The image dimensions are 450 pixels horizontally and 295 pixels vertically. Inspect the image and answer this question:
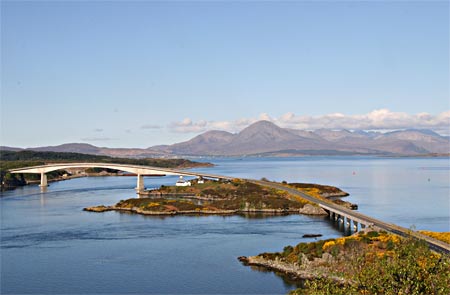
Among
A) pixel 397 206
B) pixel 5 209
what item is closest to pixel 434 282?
pixel 397 206

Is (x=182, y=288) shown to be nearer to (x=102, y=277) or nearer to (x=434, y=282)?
(x=102, y=277)

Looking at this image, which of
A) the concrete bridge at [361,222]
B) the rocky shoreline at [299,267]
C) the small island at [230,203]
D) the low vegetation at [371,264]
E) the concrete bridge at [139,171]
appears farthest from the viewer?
the concrete bridge at [139,171]

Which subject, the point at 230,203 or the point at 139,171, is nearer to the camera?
the point at 230,203

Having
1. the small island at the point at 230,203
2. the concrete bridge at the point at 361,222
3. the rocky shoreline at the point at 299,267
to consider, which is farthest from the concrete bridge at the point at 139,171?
the rocky shoreline at the point at 299,267

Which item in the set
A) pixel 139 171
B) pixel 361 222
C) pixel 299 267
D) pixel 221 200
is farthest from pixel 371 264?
pixel 139 171

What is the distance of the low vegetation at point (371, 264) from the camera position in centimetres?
2652

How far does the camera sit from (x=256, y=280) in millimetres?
47938

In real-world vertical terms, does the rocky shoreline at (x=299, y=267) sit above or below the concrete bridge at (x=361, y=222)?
below

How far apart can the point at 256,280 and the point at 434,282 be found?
23.3 m

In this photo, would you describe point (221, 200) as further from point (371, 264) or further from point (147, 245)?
point (371, 264)

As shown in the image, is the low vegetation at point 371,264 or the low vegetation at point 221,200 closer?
the low vegetation at point 371,264

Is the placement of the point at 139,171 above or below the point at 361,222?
above

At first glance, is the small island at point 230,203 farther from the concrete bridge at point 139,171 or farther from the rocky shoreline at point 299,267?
the rocky shoreline at point 299,267

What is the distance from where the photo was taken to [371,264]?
35719 mm
